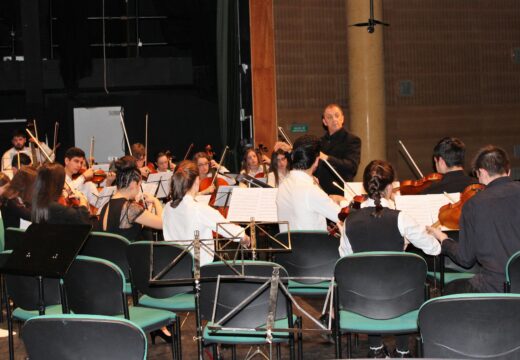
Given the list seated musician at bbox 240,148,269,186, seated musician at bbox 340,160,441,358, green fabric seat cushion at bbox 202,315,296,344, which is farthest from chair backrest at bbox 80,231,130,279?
seated musician at bbox 240,148,269,186

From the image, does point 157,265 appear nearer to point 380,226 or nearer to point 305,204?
point 305,204

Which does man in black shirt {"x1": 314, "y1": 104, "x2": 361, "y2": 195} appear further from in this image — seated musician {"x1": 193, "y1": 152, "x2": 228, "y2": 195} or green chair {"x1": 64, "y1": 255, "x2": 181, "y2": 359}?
green chair {"x1": 64, "y1": 255, "x2": 181, "y2": 359}

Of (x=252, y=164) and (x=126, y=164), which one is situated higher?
(x=126, y=164)

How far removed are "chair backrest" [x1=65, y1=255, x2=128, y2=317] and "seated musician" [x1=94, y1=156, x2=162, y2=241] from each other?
1050 millimetres

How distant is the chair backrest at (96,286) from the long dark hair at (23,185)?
1.59 metres

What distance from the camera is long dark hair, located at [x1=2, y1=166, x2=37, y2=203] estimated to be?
5527 millimetres

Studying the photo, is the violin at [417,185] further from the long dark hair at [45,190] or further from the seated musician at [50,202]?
the long dark hair at [45,190]

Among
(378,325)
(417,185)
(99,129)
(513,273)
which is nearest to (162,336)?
(378,325)

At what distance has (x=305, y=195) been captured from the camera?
16.6 ft

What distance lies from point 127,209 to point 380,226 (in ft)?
5.88

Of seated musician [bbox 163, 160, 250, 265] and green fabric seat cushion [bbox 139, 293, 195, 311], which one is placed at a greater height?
seated musician [bbox 163, 160, 250, 265]

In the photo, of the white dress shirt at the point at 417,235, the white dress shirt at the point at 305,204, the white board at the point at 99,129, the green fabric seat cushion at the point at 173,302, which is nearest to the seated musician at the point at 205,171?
the white dress shirt at the point at 305,204

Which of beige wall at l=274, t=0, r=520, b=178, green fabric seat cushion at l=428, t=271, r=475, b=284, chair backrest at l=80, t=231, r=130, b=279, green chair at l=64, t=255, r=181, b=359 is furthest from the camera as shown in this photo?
beige wall at l=274, t=0, r=520, b=178

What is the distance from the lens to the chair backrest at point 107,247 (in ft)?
15.7
